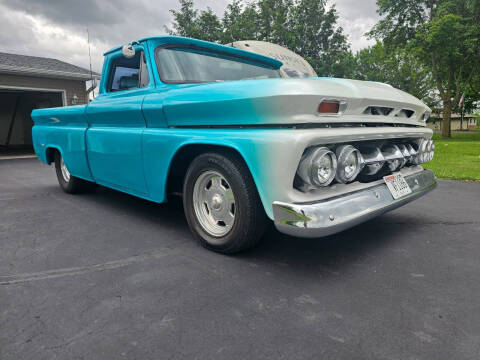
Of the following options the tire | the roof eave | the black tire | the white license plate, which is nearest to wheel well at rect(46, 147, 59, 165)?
the black tire

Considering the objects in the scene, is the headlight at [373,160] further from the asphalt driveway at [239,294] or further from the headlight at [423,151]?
the headlight at [423,151]

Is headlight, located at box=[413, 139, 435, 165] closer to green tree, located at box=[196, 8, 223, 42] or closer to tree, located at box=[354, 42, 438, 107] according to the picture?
green tree, located at box=[196, 8, 223, 42]

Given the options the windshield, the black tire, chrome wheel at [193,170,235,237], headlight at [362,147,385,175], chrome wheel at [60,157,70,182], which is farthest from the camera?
chrome wheel at [60,157,70,182]

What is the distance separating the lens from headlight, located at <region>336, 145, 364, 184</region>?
2.06 m

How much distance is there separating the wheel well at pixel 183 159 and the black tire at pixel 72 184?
7.31ft

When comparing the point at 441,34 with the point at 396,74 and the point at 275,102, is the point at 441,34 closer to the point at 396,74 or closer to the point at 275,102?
the point at 275,102

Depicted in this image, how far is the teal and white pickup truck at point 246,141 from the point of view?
1912 mm

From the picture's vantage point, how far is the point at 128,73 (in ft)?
10.6

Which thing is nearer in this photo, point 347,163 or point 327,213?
point 327,213

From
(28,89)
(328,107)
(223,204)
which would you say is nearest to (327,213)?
(328,107)

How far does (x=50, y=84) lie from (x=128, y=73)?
12.0 meters

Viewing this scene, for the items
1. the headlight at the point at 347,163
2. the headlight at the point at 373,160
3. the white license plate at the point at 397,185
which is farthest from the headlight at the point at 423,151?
the headlight at the point at 347,163

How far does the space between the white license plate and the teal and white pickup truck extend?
10 millimetres

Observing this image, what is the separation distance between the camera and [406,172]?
9.50 feet
